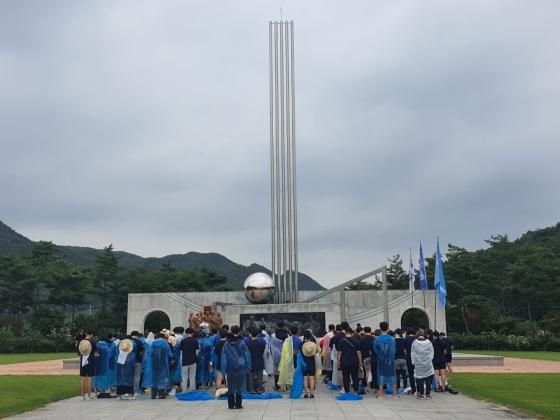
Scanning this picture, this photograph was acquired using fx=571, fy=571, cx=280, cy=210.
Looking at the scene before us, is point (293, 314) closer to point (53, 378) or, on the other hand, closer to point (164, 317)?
point (53, 378)

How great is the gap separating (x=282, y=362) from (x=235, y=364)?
2744 millimetres

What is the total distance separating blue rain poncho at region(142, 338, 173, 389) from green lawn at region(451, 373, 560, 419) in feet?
22.7

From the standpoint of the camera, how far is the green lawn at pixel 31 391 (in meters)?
11.4

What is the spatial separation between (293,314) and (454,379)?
14.0 metres

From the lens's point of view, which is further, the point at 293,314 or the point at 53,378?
the point at 293,314

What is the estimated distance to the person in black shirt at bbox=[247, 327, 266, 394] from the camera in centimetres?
1305

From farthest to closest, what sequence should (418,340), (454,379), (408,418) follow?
(454,379) < (418,340) < (408,418)

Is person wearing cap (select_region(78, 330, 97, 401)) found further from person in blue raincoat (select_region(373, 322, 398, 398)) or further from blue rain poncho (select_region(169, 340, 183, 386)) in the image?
person in blue raincoat (select_region(373, 322, 398, 398))

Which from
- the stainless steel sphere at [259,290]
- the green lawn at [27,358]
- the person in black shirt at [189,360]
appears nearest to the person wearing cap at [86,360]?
the person in black shirt at [189,360]

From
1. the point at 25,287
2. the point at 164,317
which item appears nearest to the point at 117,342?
the point at 164,317

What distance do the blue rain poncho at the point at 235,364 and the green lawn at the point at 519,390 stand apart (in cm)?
512

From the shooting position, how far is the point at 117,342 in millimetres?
13953

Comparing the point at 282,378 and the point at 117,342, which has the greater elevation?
the point at 117,342

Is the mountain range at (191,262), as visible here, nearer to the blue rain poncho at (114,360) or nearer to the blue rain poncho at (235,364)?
the blue rain poncho at (114,360)
